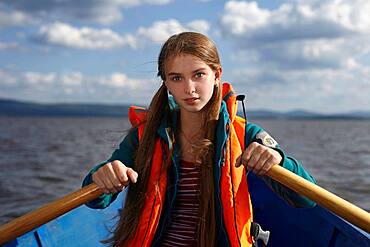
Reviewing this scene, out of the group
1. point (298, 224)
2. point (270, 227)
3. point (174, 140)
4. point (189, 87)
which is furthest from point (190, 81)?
point (270, 227)

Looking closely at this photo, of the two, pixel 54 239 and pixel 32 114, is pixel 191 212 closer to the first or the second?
pixel 54 239

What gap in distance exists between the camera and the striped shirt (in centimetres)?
275

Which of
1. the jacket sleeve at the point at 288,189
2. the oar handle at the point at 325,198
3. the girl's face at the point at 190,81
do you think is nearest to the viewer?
the oar handle at the point at 325,198

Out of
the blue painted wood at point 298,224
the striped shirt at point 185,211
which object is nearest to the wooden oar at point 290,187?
the striped shirt at point 185,211

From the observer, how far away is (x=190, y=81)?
8.64 feet

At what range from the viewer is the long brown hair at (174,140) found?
268 cm

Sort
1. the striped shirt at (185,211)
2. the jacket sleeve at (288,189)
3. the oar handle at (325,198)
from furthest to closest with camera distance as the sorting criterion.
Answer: the striped shirt at (185,211), the jacket sleeve at (288,189), the oar handle at (325,198)

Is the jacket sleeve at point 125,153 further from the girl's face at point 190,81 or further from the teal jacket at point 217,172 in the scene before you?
the girl's face at point 190,81

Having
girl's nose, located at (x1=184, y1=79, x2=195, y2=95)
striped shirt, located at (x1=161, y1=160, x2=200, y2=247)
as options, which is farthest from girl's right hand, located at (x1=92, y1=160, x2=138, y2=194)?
girl's nose, located at (x1=184, y1=79, x2=195, y2=95)

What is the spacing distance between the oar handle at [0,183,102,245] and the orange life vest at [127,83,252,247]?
1.13ft

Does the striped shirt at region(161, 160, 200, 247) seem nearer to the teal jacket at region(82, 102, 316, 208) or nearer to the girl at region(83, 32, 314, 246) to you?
the girl at region(83, 32, 314, 246)

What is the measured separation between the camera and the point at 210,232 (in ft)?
8.80

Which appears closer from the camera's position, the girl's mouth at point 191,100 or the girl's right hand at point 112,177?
the girl's right hand at point 112,177

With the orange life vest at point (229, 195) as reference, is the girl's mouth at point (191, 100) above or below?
above
